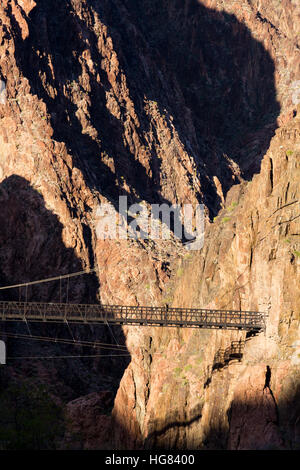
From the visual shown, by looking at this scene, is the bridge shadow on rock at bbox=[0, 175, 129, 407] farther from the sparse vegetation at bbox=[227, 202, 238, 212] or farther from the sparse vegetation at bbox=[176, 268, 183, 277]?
the sparse vegetation at bbox=[227, 202, 238, 212]

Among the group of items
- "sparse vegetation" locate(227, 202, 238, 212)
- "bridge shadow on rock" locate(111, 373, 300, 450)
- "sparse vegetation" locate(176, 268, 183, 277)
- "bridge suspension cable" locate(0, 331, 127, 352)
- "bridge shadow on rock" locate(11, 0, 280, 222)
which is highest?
"bridge shadow on rock" locate(11, 0, 280, 222)

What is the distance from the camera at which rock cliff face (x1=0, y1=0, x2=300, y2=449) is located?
8931 centimetres

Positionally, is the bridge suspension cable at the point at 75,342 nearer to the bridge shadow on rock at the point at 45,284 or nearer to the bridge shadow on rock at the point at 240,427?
the bridge shadow on rock at the point at 45,284

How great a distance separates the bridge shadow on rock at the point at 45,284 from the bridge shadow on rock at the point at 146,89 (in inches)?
473

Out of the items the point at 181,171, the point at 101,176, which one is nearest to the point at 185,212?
the point at 181,171

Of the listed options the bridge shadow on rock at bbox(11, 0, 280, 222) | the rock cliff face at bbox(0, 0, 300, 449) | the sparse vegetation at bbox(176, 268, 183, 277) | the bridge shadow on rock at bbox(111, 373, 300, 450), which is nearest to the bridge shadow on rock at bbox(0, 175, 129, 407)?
the rock cliff face at bbox(0, 0, 300, 449)

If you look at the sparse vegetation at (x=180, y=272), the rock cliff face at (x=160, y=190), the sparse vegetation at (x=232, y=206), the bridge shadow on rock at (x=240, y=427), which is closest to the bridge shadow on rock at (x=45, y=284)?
the rock cliff face at (x=160, y=190)

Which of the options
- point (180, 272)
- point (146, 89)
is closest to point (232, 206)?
point (180, 272)

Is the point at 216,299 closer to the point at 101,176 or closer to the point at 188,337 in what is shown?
the point at 188,337

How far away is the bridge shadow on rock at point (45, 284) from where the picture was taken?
12625 cm

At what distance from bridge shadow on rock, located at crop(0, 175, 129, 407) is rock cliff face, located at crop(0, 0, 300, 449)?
27cm

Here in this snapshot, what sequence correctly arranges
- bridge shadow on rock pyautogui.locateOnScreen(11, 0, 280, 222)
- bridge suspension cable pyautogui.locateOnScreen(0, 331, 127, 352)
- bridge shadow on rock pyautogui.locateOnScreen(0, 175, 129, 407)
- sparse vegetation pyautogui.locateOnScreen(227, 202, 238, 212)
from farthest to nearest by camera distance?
bridge shadow on rock pyautogui.locateOnScreen(11, 0, 280, 222) → bridge suspension cable pyautogui.locateOnScreen(0, 331, 127, 352) → bridge shadow on rock pyautogui.locateOnScreen(0, 175, 129, 407) → sparse vegetation pyautogui.locateOnScreen(227, 202, 238, 212)

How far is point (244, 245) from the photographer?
95500 millimetres
